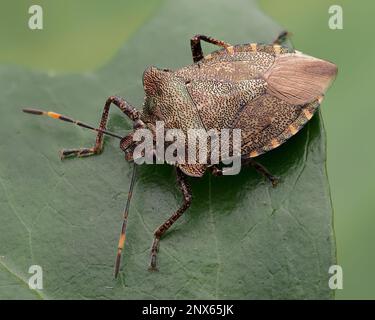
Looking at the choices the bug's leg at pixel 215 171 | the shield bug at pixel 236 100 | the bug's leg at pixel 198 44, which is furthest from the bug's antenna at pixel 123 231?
the bug's leg at pixel 198 44

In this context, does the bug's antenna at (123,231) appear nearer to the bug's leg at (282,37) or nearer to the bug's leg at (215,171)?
the bug's leg at (215,171)

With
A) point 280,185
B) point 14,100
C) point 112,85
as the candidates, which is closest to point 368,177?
point 280,185

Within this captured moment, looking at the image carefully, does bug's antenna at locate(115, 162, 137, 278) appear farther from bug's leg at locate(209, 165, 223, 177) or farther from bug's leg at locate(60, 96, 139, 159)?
bug's leg at locate(209, 165, 223, 177)

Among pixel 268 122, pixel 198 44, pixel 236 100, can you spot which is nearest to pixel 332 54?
pixel 268 122

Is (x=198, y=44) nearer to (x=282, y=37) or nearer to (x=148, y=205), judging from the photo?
(x=282, y=37)

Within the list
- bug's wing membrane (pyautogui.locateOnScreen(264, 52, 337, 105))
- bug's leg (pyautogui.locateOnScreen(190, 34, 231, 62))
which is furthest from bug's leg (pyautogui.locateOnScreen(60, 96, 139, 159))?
bug's wing membrane (pyautogui.locateOnScreen(264, 52, 337, 105))
